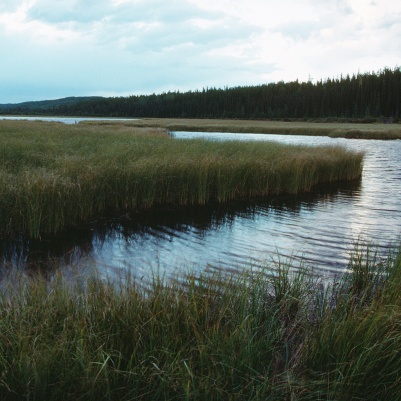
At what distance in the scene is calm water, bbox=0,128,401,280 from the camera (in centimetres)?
805

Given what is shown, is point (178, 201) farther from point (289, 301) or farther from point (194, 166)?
point (289, 301)

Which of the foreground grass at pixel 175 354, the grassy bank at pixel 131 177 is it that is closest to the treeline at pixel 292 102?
the grassy bank at pixel 131 177

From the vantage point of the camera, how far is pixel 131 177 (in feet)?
40.4

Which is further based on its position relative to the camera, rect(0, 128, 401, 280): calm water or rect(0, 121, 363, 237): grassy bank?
rect(0, 121, 363, 237): grassy bank

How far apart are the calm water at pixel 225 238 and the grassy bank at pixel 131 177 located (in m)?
0.64

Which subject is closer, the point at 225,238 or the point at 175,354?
the point at 175,354

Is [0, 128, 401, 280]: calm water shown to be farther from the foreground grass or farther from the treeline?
the treeline

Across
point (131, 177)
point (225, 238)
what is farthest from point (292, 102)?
point (225, 238)

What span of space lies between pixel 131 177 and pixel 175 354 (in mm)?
9168

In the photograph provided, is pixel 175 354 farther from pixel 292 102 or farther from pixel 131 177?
pixel 292 102

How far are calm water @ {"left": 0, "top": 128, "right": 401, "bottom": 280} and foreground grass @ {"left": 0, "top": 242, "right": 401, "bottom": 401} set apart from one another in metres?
1.45

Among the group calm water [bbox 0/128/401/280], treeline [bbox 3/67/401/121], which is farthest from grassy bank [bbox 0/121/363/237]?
treeline [bbox 3/67/401/121]

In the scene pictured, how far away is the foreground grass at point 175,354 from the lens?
3.10m

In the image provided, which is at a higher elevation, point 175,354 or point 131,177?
point 131,177
